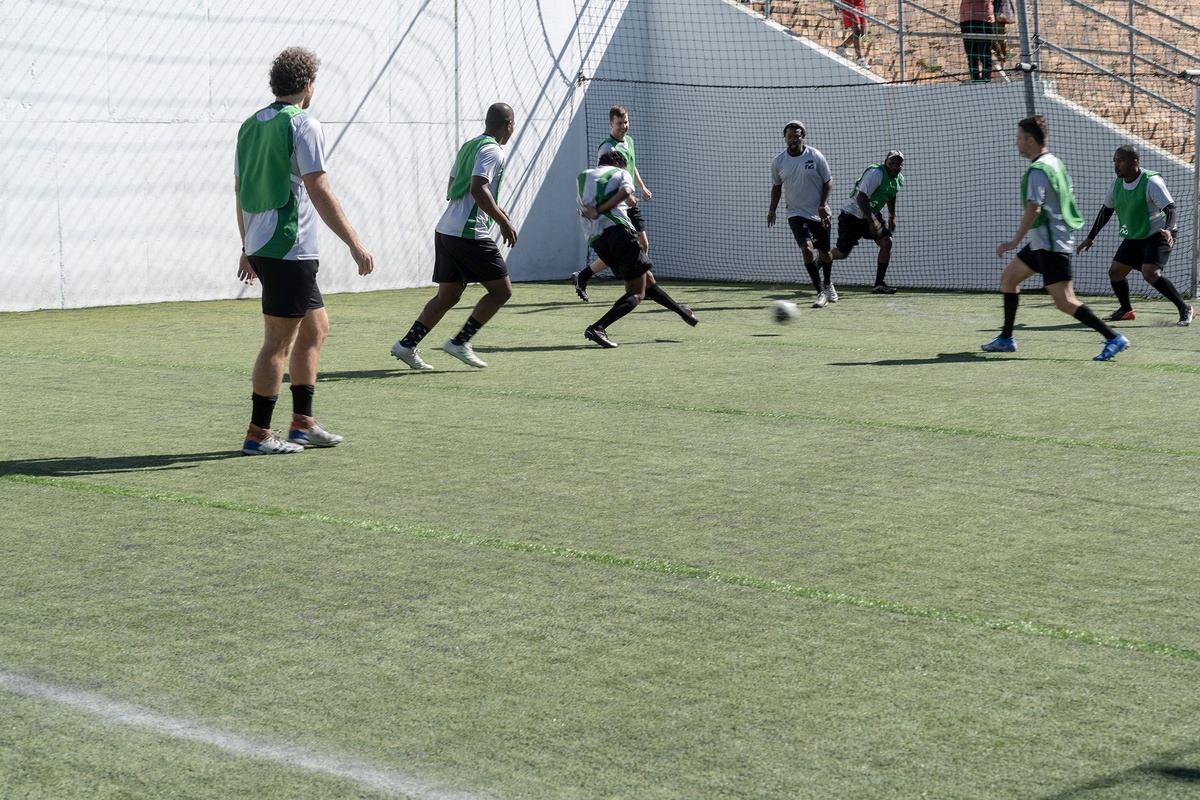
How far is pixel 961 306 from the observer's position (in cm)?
1594

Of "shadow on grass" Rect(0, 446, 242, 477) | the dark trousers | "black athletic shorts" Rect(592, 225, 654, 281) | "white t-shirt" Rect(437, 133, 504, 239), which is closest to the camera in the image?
"shadow on grass" Rect(0, 446, 242, 477)

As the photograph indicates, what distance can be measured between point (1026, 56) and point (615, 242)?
7.95 meters

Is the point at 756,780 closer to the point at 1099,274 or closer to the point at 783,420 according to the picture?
the point at 783,420

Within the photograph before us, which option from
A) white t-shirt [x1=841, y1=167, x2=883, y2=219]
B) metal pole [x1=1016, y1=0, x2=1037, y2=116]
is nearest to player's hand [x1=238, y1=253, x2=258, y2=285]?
white t-shirt [x1=841, y1=167, x2=883, y2=219]

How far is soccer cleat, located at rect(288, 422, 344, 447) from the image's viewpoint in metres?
7.61

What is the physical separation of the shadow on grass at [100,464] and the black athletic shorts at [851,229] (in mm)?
11281

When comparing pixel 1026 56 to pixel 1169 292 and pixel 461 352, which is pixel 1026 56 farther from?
pixel 461 352

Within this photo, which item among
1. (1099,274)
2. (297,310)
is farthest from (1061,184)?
(1099,274)

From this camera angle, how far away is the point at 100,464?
711 cm

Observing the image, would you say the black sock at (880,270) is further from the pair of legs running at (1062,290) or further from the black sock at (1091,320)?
the black sock at (1091,320)

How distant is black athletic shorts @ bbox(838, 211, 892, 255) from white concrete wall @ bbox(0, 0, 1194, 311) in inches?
67.6

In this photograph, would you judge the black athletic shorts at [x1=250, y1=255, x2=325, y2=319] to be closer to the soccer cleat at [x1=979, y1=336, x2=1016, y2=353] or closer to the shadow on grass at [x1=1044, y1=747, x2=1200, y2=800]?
the shadow on grass at [x1=1044, y1=747, x2=1200, y2=800]

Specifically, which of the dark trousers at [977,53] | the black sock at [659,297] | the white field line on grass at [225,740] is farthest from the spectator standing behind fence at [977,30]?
the white field line on grass at [225,740]

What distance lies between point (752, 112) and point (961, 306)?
5.47m
